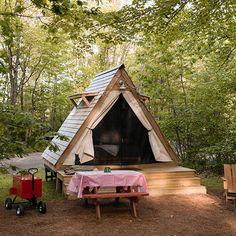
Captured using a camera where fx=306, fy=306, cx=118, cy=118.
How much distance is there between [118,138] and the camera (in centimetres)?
845

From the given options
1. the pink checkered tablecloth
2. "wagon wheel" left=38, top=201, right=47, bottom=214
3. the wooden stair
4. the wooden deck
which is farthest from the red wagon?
the wooden stair

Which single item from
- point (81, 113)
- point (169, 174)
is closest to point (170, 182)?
point (169, 174)

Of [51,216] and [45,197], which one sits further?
[45,197]

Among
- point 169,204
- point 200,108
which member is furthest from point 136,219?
point 200,108

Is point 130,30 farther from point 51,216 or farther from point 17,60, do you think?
point 17,60

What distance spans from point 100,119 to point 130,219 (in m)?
3.16

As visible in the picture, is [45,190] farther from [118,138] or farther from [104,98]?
[104,98]

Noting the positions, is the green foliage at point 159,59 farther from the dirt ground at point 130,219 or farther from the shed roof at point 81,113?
the dirt ground at point 130,219

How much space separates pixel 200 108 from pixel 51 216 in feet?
21.9

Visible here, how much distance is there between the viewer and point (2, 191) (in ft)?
26.1

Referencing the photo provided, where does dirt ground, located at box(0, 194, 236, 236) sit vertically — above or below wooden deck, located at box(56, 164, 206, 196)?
below

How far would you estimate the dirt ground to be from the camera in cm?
488

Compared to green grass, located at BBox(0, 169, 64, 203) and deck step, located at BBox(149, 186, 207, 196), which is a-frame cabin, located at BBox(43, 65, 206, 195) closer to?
deck step, located at BBox(149, 186, 207, 196)

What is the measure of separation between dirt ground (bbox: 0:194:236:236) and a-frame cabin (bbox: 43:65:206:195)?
1.27 meters
